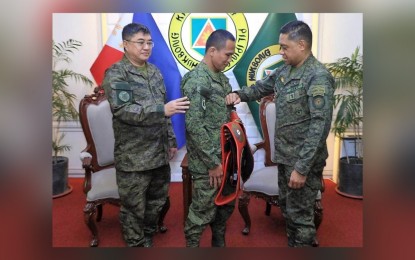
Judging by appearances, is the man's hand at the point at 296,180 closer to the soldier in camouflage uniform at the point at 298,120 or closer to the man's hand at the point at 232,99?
the soldier in camouflage uniform at the point at 298,120

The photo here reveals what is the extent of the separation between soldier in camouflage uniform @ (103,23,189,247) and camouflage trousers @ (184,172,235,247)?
155 millimetres

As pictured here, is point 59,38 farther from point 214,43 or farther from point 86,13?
point 214,43

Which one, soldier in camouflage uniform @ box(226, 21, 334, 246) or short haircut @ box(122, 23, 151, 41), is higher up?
short haircut @ box(122, 23, 151, 41)

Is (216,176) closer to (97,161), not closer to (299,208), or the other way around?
(299,208)

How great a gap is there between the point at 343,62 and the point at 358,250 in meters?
0.85

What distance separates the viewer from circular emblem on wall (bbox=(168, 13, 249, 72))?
5.19 feet

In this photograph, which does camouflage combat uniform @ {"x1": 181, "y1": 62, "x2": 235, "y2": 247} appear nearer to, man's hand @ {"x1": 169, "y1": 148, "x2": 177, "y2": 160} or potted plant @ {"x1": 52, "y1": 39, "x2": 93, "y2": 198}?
man's hand @ {"x1": 169, "y1": 148, "x2": 177, "y2": 160}

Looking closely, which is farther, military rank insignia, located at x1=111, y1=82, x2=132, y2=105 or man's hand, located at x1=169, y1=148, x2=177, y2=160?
man's hand, located at x1=169, y1=148, x2=177, y2=160

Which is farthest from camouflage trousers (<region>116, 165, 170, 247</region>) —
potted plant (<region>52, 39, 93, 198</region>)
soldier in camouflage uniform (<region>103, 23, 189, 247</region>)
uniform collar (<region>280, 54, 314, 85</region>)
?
uniform collar (<region>280, 54, 314, 85</region>)

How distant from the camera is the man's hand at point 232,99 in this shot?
5.26 ft

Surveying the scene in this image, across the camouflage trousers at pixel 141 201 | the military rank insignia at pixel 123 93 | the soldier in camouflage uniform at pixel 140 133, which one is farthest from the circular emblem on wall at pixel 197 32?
the camouflage trousers at pixel 141 201

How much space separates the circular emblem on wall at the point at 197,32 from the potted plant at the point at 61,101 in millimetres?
442

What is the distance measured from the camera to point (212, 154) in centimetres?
155
